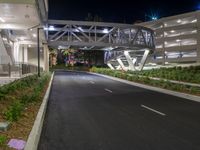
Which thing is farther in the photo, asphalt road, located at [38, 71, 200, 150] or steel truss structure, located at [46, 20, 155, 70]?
steel truss structure, located at [46, 20, 155, 70]

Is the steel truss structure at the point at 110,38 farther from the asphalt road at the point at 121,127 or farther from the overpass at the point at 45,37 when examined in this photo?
the asphalt road at the point at 121,127

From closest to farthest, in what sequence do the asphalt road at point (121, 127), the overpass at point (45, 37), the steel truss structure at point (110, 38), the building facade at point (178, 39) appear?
1. the asphalt road at point (121, 127)
2. the overpass at point (45, 37)
3. the steel truss structure at point (110, 38)
4. the building facade at point (178, 39)

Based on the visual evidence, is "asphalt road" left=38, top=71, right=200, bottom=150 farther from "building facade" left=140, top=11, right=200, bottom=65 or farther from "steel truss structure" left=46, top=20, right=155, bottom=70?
"building facade" left=140, top=11, right=200, bottom=65

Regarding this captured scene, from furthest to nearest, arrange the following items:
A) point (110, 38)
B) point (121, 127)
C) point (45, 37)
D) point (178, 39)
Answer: point (178, 39) → point (110, 38) → point (45, 37) → point (121, 127)

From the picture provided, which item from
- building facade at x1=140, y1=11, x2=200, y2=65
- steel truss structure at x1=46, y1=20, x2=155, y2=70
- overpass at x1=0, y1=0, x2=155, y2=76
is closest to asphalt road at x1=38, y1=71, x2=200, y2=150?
overpass at x1=0, y1=0, x2=155, y2=76

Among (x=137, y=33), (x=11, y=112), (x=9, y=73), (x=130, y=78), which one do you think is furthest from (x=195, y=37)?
(x=11, y=112)

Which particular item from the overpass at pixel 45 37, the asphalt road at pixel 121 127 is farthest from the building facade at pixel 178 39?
the asphalt road at pixel 121 127

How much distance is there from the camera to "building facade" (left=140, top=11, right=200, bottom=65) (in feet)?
335

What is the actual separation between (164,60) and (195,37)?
14.1 metres

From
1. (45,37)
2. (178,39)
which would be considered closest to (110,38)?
(45,37)

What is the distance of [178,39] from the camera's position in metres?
109

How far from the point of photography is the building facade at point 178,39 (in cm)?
10206

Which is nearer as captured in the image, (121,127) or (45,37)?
(121,127)

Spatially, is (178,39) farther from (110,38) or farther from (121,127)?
(121,127)
